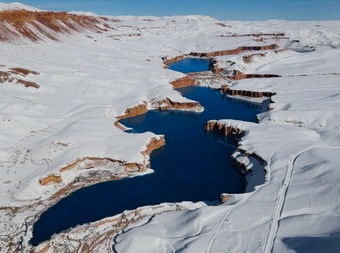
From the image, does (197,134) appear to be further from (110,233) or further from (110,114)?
(110,233)

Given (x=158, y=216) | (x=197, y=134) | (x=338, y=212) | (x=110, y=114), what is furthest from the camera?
(x=110, y=114)

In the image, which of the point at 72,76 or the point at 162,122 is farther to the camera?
the point at 72,76

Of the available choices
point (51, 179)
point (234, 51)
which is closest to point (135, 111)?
point (51, 179)

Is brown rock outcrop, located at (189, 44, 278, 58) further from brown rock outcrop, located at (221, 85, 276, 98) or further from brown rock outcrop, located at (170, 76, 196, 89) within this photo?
brown rock outcrop, located at (221, 85, 276, 98)

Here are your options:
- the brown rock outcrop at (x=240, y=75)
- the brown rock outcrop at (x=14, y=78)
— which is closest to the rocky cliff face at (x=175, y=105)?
the brown rock outcrop at (x=14, y=78)

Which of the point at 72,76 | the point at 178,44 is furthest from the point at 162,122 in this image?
the point at 178,44

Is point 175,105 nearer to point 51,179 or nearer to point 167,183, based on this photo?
point 167,183

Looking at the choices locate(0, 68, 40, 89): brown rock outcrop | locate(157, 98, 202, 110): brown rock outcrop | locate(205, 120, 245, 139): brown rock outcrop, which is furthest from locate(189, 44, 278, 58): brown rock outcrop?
locate(0, 68, 40, 89): brown rock outcrop
